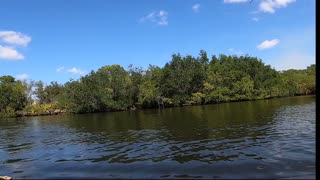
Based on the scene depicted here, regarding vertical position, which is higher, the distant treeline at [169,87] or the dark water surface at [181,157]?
the distant treeline at [169,87]

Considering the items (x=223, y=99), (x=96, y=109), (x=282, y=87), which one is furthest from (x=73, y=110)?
(x=282, y=87)

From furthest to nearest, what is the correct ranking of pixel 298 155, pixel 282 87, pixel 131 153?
pixel 282 87 → pixel 131 153 → pixel 298 155

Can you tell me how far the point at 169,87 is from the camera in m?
120

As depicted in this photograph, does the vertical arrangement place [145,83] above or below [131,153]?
above

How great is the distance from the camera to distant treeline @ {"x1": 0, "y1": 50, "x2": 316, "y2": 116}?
116438 millimetres

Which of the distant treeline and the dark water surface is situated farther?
the distant treeline

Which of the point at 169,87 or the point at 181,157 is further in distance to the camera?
the point at 169,87

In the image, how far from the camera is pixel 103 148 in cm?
3006

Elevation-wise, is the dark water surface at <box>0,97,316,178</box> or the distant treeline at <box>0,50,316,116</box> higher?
the distant treeline at <box>0,50,316,116</box>

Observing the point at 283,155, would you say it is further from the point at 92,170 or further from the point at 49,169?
the point at 49,169

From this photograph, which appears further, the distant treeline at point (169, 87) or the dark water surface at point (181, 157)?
the distant treeline at point (169, 87)

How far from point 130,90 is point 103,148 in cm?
8995

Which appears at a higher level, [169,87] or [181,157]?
[169,87]

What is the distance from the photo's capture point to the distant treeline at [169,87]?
116438 millimetres
